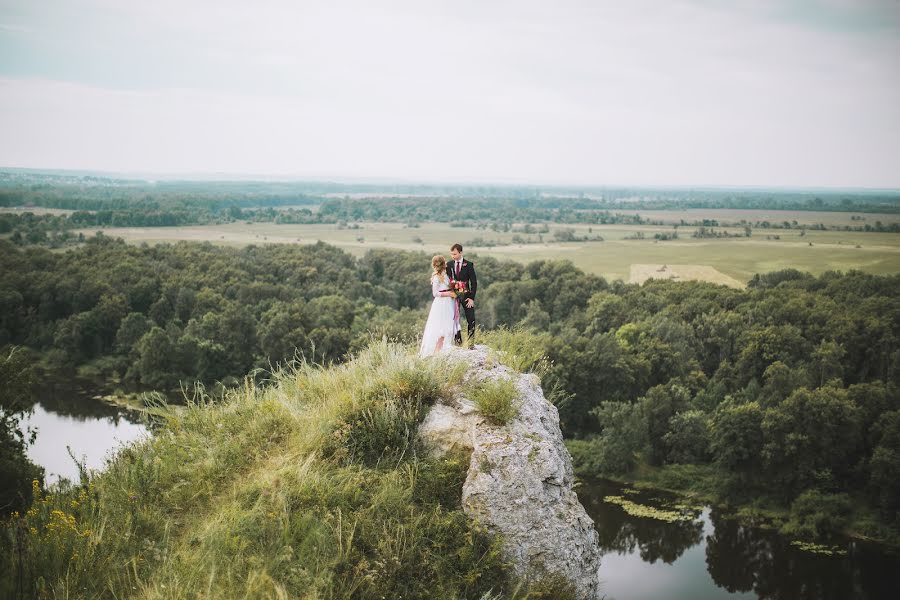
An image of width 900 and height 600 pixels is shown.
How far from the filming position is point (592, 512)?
35875mm

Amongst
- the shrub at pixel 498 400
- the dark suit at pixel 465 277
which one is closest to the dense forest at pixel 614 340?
the dark suit at pixel 465 277

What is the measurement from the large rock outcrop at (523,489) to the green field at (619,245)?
69.5 metres

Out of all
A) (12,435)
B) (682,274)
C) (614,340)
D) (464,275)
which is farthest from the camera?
(682,274)

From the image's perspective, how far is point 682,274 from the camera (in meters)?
78.4

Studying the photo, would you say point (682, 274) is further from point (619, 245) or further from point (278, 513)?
point (278, 513)

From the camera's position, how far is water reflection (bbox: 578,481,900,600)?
27984 mm

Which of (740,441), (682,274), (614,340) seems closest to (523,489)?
(740,441)

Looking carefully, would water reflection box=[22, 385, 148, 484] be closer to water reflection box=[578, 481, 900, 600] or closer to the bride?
water reflection box=[578, 481, 900, 600]

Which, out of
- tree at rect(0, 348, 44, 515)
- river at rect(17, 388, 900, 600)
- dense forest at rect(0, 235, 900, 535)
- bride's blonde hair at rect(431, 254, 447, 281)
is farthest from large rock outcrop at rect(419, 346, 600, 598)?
river at rect(17, 388, 900, 600)

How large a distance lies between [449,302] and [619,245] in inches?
4452

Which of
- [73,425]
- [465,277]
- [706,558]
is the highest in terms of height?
[465,277]

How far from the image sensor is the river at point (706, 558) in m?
28.0

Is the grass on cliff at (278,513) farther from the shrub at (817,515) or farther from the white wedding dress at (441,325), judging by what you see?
the shrub at (817,515)

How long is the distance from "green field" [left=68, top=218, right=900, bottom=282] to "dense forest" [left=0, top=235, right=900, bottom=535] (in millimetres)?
10651
